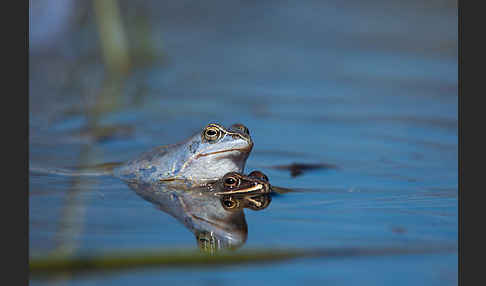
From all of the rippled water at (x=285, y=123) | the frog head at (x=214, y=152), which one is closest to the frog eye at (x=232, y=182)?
the frog head at (x=214, y=152)

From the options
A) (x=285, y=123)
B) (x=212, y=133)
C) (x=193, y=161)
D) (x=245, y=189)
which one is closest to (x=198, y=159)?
(x=193, y=161)

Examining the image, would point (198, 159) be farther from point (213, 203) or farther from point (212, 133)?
point (213, 203)

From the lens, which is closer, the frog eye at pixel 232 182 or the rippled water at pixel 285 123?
the rippled water at pixel 285 123

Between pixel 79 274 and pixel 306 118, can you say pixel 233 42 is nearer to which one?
pixel 306 118

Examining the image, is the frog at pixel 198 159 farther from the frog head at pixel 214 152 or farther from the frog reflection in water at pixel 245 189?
the frog reflection in water at pixel 245 189

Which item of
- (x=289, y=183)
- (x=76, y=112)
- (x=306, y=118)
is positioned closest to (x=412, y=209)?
(x=289, y=183)

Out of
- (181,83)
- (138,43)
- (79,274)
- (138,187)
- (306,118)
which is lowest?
(79,274)

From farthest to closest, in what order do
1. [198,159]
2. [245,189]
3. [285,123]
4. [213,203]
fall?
[285,123] → [198,159] → [245,189] → [213,203]
